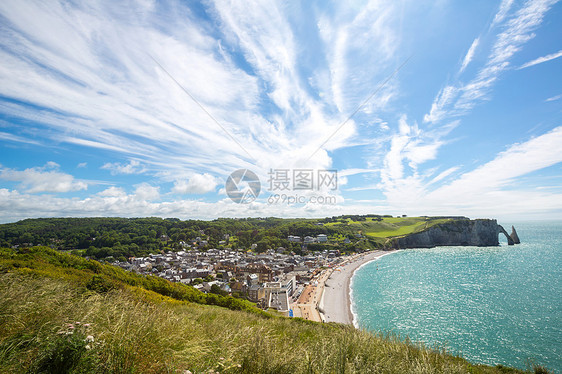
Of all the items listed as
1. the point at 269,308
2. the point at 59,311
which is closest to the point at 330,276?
the point at 269,308

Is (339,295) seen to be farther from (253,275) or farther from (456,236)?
(456,236)

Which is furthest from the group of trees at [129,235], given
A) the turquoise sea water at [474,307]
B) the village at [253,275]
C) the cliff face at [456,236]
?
the turquoise sea water at [474,307]

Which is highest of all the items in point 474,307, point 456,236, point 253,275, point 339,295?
point 456,236

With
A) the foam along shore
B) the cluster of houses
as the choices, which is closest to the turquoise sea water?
the foam along shore

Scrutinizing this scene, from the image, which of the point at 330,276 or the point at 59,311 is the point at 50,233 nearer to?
the point at 330,276

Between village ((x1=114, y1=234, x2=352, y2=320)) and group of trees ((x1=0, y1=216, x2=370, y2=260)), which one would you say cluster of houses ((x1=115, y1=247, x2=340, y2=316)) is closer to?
village ((x1=114, y1=234, x2=352, y2=320))

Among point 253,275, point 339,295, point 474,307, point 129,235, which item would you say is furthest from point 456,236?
point 129,235
